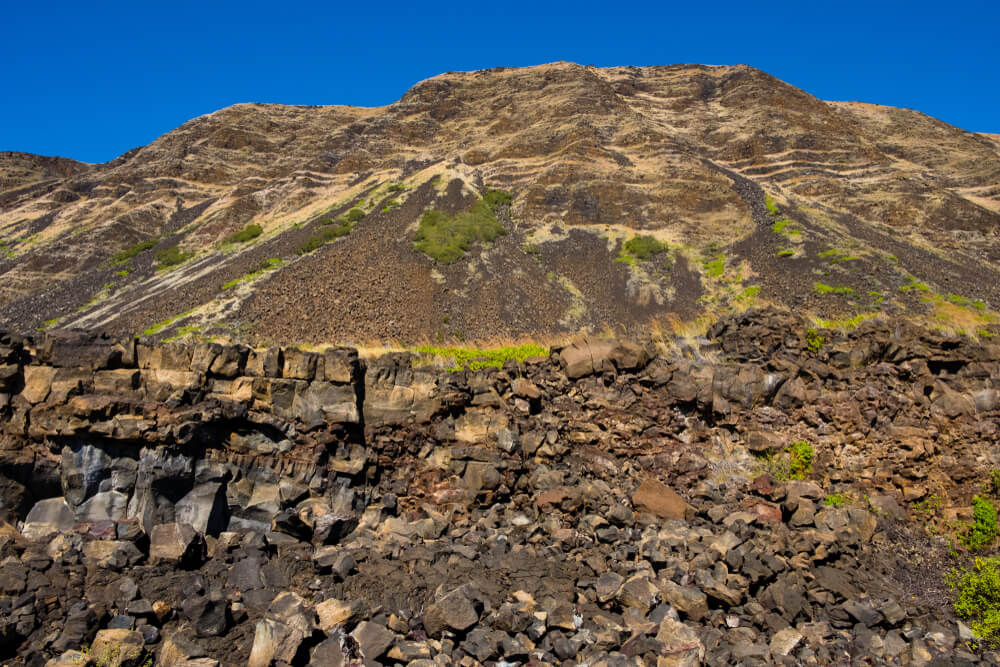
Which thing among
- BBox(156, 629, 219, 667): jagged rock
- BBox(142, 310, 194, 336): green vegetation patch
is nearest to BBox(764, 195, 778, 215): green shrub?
BBox(142, 310, 194, 336): green vegetation patch

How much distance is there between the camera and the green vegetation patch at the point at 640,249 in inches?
1923

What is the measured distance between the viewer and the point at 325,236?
4741 centimetres

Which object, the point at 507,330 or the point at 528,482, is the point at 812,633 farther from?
the point at 507,330

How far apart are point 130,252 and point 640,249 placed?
174 feet

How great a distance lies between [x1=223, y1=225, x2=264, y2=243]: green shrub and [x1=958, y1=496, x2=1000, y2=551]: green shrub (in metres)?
57.6

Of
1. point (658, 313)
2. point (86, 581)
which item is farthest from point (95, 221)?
point (86, 581)

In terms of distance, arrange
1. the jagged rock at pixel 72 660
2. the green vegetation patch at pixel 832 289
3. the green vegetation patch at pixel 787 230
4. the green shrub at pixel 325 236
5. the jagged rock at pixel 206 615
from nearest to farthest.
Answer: the jagged rock at pixel 72 660 → the jagged rock at pixel 206 615 → the green vegetation patch at pixel 832 289 → the green shrub at pixel 325 236 → the green vegetation patch at pixel 787 230

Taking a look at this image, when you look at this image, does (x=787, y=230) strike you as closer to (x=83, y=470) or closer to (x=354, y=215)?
(x=354, y=215)

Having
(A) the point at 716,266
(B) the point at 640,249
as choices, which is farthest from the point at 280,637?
(A) the point at 716,266

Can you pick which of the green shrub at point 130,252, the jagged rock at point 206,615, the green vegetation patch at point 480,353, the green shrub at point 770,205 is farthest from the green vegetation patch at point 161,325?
the green shrub at point 770,205

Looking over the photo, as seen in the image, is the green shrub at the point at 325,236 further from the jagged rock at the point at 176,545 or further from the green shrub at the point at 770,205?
the green shrub at the point at 770,205

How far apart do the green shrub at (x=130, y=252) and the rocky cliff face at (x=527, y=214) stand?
44 cm

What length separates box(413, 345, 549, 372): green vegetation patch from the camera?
29.7m

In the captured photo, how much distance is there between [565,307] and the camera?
1642 inches
